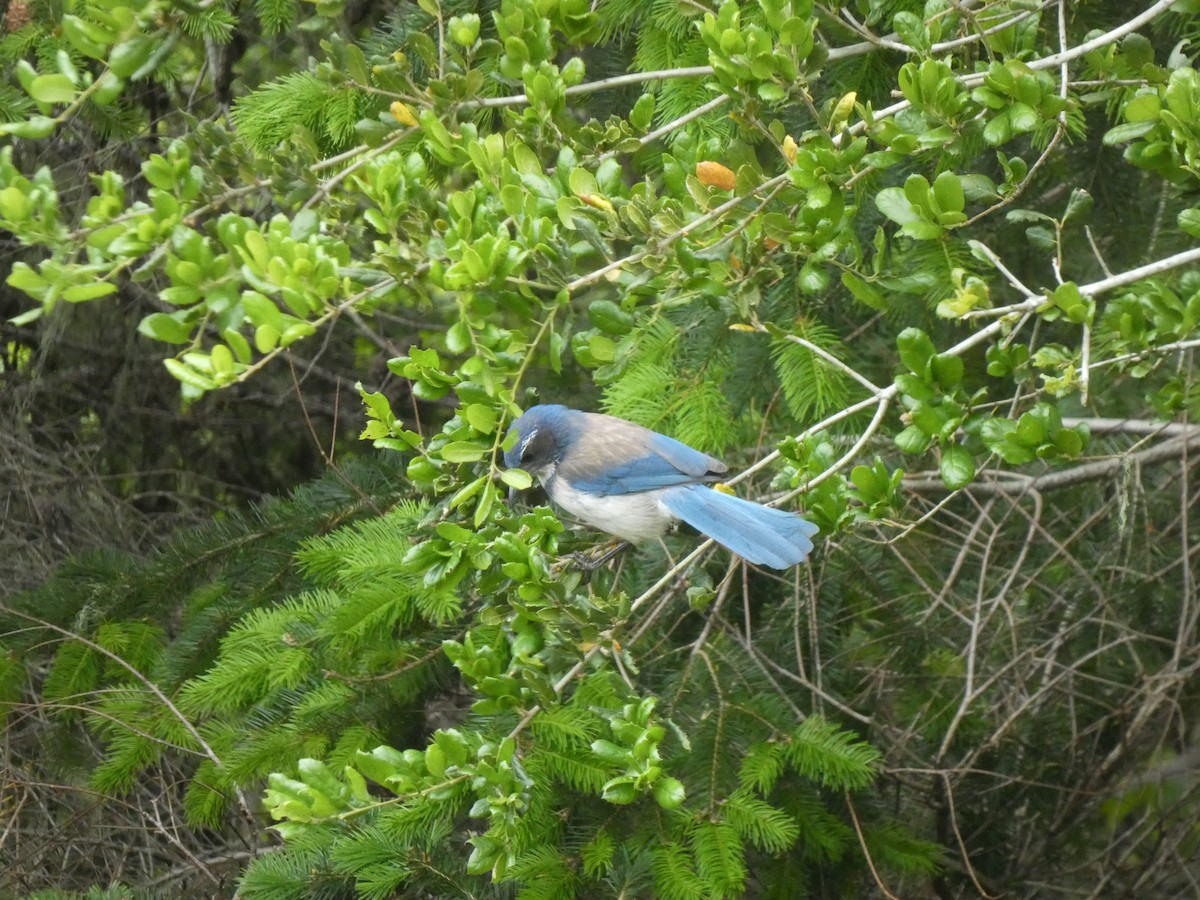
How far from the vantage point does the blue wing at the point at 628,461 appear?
9.56 feet

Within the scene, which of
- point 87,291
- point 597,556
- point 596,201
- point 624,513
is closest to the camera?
point 87,291

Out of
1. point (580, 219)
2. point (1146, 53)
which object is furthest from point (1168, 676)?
point (580, 219)

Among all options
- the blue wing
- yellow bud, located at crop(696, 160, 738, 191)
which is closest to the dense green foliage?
yellow bud, located at crop(696, 160, 738, 191)

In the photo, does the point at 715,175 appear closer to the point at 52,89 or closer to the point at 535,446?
the point at 535,446

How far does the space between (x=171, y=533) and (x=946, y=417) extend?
3.88m

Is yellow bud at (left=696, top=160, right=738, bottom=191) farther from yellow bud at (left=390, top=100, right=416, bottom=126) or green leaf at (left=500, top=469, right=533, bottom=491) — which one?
green leaf at (left=500, top=469, right=533, bottom=491)

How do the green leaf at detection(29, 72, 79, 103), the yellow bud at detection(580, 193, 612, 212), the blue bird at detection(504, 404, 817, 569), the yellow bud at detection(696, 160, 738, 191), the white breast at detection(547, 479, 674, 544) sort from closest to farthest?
the green leaf at detection(29, 72, 79, 103)
the yellow bud at detection(580, 193, 612, 212)
the yellow bud at detection(696, 160, 738, 191)
the blue bird at detection(504, 404, 817, 569)
the white breast at detection(547, 479, 674, 544)

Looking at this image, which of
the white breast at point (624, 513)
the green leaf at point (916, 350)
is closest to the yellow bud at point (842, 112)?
the green leaf at point (916, 350)

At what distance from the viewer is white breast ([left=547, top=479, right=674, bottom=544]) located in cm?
291

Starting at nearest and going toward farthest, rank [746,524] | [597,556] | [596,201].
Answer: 1. [596,201]
2. [746,524]
3. [597,556]

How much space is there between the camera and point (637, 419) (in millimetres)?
3133

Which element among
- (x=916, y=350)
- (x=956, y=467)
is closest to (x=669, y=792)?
(x=956, y=467)

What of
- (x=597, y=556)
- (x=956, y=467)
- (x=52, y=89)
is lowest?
(x=597, y=556)

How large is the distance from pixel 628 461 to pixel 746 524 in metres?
0.51
